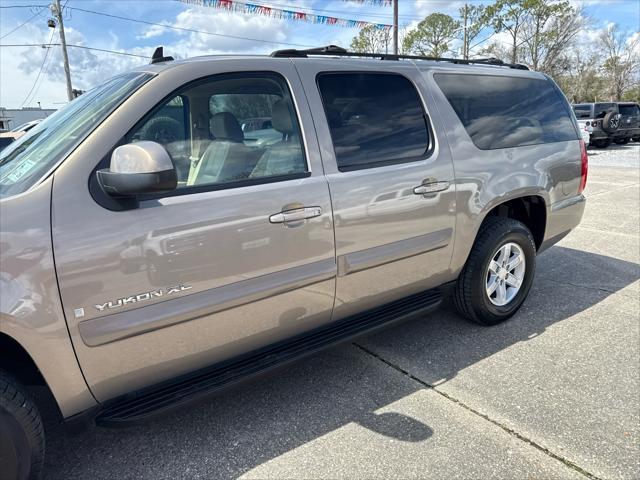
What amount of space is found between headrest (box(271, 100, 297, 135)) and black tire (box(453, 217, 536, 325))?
5.65 ft

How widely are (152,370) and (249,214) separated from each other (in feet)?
2.78

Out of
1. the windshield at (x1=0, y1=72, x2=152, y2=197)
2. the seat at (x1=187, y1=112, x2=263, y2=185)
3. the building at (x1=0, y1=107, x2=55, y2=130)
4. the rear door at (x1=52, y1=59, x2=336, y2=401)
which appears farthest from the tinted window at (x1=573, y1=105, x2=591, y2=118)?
the building at (x1=0, y1=107, x2=55, y2=130)

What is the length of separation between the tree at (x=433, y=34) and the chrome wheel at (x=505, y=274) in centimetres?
4715

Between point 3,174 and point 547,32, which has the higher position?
point 547,32

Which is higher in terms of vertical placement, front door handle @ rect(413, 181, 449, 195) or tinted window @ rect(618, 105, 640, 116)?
tinted window @ rect(618, 105, 640, 116)

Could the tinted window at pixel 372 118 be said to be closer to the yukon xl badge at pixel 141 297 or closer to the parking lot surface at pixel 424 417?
the yukon xl badge at pixel 141 297

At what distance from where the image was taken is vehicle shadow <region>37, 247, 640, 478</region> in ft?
7.41

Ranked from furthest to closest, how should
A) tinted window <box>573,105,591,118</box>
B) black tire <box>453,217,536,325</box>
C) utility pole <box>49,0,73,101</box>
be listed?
utility pole <box>49,0,73,101</box> → tinted window <box>573,105,591,118</box> → black tire <box>453,217,536,325</box>

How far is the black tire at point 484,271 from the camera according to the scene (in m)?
3.35

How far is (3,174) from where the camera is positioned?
2.13 m

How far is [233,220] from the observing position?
83.7 inches

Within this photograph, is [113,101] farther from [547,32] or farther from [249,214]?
[547,32]

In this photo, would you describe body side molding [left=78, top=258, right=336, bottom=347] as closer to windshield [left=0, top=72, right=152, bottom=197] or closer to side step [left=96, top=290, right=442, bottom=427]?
side step [left=96, top=290, right=442, bottom=427]

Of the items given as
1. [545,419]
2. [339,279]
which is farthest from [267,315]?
[545,419]
